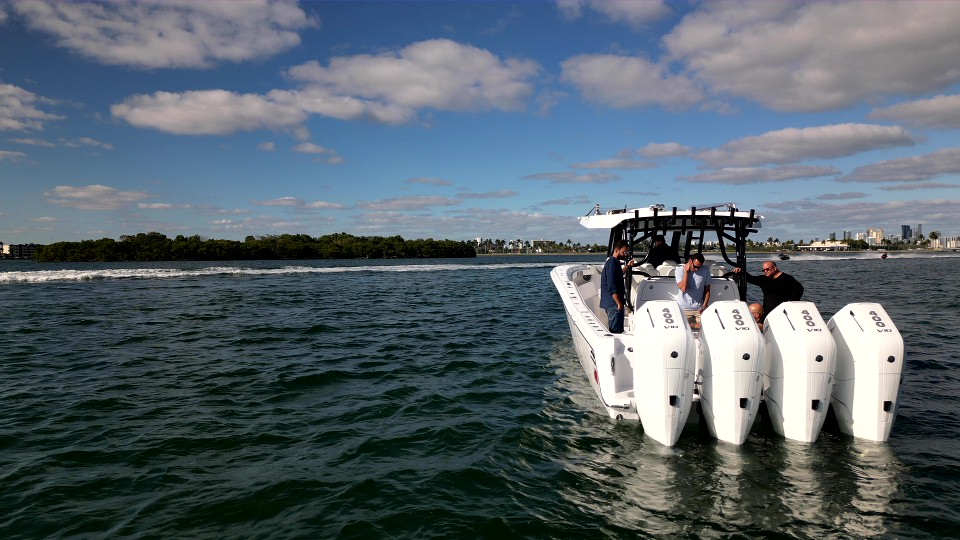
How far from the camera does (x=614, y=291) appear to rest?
8.70 meters

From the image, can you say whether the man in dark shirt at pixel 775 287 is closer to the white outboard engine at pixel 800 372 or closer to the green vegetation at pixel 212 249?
the white outboard engine at pixel 800 372

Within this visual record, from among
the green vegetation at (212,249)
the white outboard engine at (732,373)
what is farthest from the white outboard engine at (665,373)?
the green vegetation at (212,249)

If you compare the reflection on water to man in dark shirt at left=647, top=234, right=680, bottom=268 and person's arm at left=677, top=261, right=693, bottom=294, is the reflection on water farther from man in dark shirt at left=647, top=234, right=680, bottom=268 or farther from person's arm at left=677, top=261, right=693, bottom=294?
man in dark shirt at left=647, top=234, right=680, bottom=268

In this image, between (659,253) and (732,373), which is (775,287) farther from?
(732,373)

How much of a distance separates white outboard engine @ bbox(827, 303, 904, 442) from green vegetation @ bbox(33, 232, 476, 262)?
150567 millimetres

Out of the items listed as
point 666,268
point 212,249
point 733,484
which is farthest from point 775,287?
point 212,249

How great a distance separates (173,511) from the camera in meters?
4.89

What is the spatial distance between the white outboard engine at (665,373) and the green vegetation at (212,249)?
149 meters

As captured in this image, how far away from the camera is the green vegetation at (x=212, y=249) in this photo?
133750mm

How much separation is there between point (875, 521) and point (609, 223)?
702 cm

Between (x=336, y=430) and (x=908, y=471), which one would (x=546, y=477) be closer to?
(x=336, y=430)

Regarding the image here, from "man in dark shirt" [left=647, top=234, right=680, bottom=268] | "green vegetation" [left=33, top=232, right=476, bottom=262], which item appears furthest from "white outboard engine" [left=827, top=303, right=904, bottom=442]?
"green vegetation" [left=33, top=232, right=476, bottom=262]

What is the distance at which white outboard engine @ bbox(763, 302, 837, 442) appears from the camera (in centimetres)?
587

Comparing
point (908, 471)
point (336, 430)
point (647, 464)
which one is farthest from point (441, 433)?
point (908, 471)
